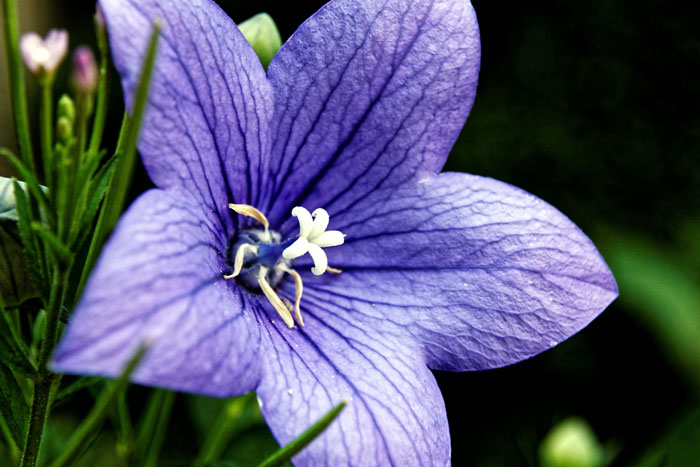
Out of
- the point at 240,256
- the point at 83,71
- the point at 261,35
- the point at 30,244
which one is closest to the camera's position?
the point at 83,71

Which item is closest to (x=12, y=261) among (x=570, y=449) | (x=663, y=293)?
(x=570, y=449)

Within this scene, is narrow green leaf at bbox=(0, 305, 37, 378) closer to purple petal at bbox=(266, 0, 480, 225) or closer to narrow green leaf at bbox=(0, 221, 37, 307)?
narrow green leaf at bbox=(0, 221, 37, 307)

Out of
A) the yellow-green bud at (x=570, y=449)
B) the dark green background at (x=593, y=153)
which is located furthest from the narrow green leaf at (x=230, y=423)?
the dark green background at (x=593, y=153)

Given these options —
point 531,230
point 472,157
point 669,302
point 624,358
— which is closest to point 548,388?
point 624,358

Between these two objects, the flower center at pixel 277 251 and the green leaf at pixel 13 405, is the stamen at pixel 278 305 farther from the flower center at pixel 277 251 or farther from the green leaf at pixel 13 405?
the green leaf at pixel 13 405

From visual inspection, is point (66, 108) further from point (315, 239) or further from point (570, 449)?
point (570, 449)

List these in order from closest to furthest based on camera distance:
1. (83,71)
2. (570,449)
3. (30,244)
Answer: (83,71) < (30,244) < (570,449)
